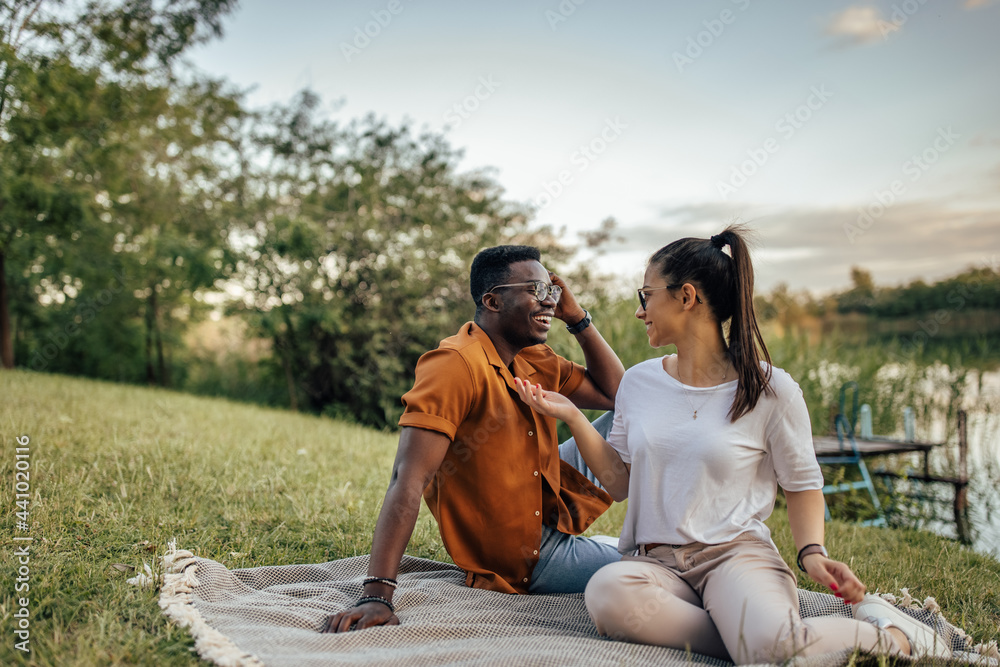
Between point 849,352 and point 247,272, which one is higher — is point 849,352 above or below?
below

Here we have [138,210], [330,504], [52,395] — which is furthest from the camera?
[138,210]

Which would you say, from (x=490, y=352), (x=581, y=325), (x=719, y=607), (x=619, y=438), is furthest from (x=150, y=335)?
(x=719, y=607)

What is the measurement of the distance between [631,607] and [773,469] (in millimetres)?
721

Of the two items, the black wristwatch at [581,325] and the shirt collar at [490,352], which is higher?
the black wristwatch at [581,325]

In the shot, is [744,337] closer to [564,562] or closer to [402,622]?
[564,562]

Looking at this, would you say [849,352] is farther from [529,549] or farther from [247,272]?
[247,272]

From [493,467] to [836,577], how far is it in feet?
3.99

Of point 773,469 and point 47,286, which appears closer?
point 773,469

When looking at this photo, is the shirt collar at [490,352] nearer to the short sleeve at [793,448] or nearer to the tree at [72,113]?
the short sleeve at [793,448]

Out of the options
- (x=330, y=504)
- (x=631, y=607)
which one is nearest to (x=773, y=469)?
(x=631, y=607)

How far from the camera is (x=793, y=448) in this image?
7.50 feet

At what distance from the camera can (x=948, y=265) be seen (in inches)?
380

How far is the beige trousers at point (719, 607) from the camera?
79.0 inches

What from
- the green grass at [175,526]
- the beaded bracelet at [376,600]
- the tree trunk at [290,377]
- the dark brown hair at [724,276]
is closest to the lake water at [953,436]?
the green grass at [175,526]
